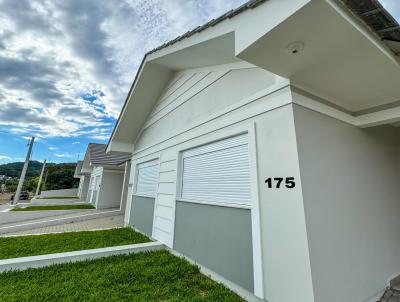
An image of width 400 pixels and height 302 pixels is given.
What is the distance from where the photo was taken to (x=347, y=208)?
2.70m

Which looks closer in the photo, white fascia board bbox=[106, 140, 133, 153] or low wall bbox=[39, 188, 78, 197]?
white fascia board bbox=[106, 140, 133, 153]

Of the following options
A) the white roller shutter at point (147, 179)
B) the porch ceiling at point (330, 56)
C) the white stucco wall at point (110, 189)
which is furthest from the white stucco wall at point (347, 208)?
the white stucco wall at point (110, 189)

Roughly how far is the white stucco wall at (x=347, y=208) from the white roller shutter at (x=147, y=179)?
5.21 metres

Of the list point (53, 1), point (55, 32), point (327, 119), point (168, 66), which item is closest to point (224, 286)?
point (327, 119)

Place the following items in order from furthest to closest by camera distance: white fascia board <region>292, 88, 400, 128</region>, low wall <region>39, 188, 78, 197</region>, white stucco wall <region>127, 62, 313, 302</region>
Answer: low wall <region>39, 188, 78, 197</region> → white fascia board <region>292, 88, 400, 128</region> → white stucco wall <region>127, 62, 313, 302</region>

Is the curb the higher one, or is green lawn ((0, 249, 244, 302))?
green lawn ((0, 249, 244, 302))

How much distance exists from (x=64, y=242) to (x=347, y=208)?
724cm

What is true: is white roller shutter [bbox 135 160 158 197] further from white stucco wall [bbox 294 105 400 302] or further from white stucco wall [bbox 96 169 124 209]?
white stucco wall [bbox 96 169 124 209]

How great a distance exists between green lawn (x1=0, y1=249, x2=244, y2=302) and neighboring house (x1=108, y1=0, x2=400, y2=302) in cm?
41

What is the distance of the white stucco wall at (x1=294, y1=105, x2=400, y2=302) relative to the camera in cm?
226

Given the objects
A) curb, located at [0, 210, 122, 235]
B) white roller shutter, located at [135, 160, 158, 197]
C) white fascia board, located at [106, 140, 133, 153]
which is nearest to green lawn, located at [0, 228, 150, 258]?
white roller shutter, located at [135, 160, 158, 197]

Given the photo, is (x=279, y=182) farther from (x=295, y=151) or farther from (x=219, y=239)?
(x=219, y=239)

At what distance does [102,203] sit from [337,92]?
16.3 m

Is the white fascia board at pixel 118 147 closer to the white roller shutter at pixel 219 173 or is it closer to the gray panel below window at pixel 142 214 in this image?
the gray panel below window at pixel 142 214
